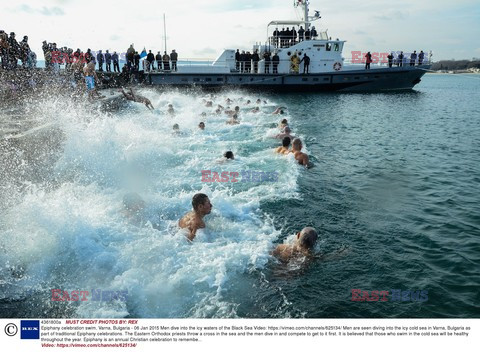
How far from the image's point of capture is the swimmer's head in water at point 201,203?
6.14 m

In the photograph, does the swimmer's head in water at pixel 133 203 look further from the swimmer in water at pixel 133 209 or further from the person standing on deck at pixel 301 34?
the person standing on deck at pixel 301 34

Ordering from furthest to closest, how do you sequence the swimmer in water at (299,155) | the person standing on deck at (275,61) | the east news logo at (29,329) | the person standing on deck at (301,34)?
the person standing on deck at (301,34)
the person standing on deck at (275,61)
the swimmer in water at (299,155)
the east news logo at (29,329)

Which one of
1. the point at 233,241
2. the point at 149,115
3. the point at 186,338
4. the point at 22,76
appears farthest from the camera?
the point at 149,115

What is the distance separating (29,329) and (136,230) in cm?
271

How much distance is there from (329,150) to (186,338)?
34.8 ft

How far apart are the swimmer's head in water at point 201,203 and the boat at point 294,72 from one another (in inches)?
1047

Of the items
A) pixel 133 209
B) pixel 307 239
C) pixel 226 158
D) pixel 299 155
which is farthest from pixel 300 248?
pixel 226 158

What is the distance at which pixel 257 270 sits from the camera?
5.34 metres

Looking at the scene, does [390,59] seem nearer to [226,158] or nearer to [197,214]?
[226,158]

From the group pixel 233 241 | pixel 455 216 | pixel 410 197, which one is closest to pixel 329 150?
pixel 410 197

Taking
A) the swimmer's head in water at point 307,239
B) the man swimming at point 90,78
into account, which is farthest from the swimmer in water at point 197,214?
the man swimming at point 90,78

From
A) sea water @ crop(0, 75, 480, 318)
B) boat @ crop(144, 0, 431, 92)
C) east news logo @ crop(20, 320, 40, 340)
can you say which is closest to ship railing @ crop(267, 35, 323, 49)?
boat @ crop(144, 0, 431, 92)

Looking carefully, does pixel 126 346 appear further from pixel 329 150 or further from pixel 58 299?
pixel 329 150

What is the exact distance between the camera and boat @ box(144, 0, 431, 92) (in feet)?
102
